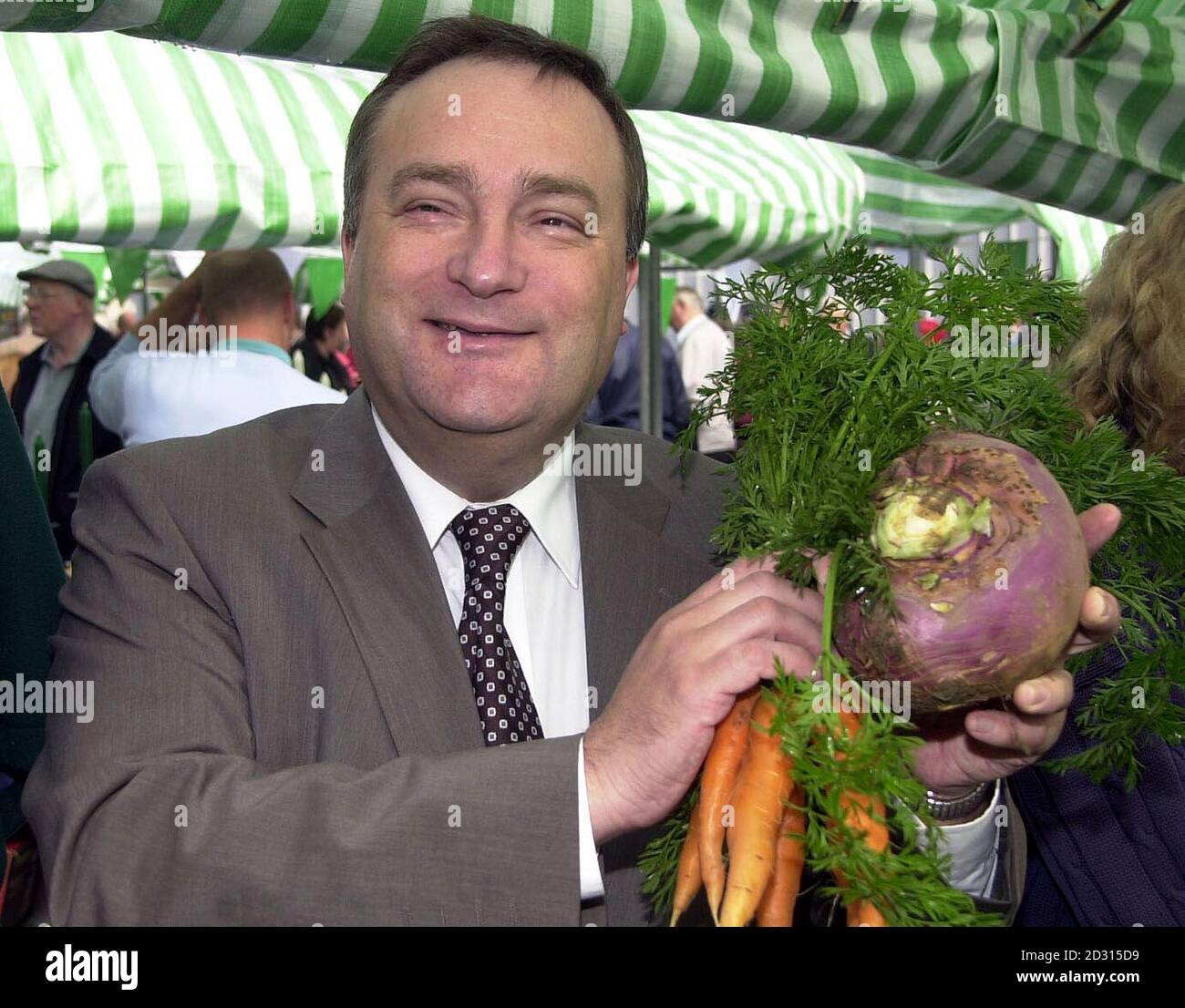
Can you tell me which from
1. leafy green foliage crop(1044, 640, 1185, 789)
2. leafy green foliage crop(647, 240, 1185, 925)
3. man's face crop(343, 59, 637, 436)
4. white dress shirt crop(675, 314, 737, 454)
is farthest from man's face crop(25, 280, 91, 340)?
leafy green foliage crop(1044, 640, 1185, 789)

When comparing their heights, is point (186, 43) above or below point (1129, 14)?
below

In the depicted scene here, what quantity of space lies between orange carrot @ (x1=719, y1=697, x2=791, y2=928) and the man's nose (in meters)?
0.63

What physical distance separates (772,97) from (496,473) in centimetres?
101

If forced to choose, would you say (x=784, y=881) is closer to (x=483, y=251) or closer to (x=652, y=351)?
(x=483, y=251)

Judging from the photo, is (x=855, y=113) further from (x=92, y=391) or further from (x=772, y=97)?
(x=92, y=391)

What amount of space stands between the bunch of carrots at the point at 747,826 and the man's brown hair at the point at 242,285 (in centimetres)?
379

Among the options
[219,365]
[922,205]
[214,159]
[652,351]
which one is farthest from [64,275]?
[922,205]

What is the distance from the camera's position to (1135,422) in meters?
2.13

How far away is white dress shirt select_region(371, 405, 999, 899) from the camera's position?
5.72ft

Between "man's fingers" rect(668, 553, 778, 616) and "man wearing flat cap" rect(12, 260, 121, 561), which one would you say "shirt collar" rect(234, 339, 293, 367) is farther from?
"man's fingers" rect(668, 553, 778, 616)

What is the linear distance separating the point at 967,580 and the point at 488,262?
2.34 ft

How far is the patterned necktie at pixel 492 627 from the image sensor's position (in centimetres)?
162

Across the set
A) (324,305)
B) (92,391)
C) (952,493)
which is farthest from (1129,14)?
(324,305)

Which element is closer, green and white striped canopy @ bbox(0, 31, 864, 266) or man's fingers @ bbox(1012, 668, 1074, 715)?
man's fingers @ bbox(1012, 668, 1074, 715)
